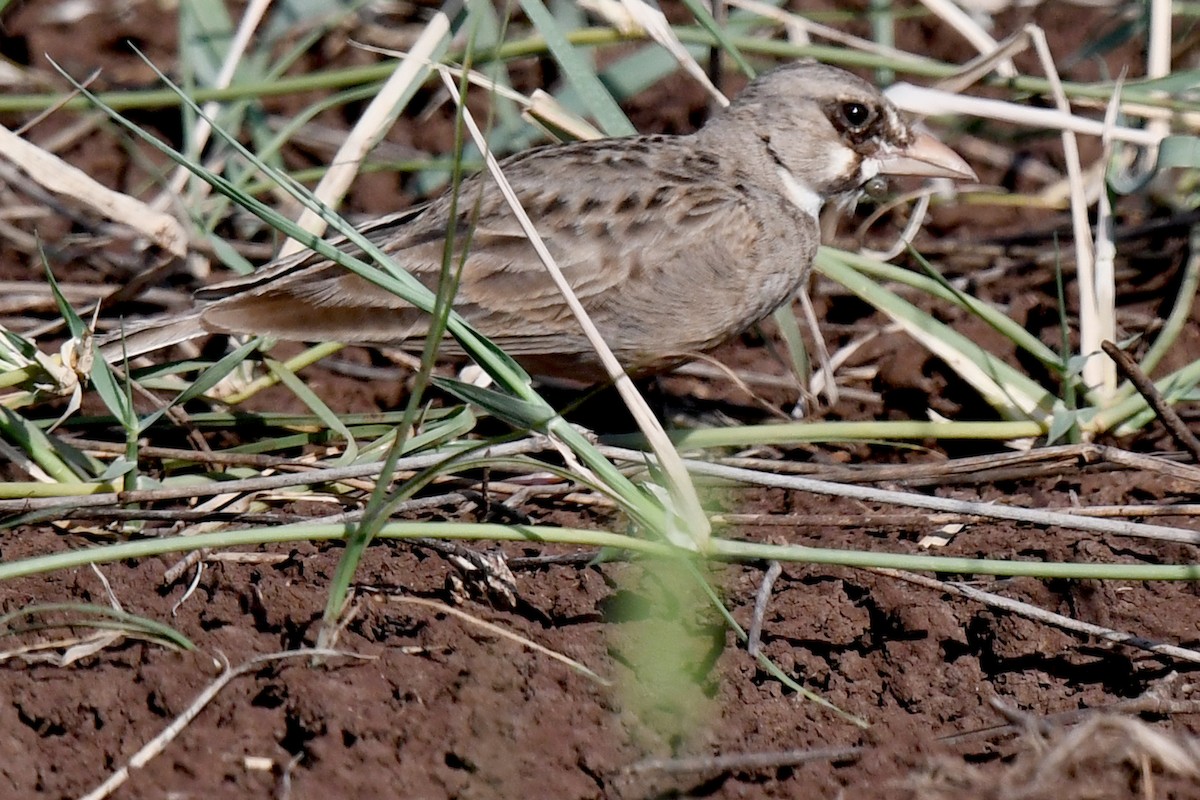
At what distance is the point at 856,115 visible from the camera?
193 inches

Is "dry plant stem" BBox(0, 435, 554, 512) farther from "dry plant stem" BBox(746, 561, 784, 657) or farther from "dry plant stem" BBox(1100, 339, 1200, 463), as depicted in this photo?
"dry plant stem" BBox(1100, 339, 1200, 463)

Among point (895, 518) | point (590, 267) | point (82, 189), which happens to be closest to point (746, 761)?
point (895, 518)

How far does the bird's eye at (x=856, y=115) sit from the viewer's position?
4.89 meters

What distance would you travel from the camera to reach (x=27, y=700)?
315cm

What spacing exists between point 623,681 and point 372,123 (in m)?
2.43

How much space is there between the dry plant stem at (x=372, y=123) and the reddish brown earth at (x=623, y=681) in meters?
1.25

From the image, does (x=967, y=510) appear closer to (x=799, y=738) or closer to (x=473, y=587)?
(x=799, y=738)


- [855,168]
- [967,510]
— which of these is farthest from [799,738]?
[855,168]

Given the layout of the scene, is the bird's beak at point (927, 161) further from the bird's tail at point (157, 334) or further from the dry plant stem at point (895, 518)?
the bird's tail at point (157, 334)

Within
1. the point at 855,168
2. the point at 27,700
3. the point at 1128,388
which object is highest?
the point at 855,168

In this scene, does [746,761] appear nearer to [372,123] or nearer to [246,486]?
[246,486]

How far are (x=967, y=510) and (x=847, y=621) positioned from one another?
390 millimetres

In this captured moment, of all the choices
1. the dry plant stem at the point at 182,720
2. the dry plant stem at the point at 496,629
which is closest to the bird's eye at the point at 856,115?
the dry plant stem at the point at 496,629

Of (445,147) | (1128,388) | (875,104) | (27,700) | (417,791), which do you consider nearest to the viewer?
(417,791)
